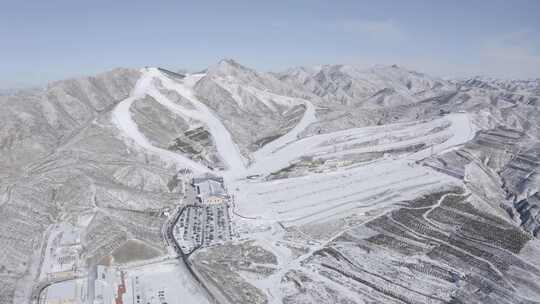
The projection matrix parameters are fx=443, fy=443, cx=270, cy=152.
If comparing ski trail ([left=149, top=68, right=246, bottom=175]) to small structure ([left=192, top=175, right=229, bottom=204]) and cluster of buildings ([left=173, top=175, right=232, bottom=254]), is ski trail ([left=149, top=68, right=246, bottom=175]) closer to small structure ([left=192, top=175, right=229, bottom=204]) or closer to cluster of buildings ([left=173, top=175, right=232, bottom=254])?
small structure ([left=192, top=175, right=229, bottom=204])

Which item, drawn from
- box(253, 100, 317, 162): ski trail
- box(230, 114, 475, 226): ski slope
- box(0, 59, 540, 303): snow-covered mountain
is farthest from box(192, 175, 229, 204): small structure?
box(253, 100, 317, 162): ski trail

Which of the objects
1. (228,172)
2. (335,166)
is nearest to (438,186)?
(335,166)

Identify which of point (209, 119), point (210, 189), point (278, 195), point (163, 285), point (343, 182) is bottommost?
point (163, 285)

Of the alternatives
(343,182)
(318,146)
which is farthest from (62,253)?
(318,146)

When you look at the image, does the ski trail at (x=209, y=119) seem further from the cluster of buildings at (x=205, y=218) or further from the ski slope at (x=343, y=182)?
the cluster of buildings at (x=205, y=218)

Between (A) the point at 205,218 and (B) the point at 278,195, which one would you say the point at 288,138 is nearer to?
(B) the point at 278,195

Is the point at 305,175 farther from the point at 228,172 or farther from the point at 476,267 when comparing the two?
the point at 476,267
